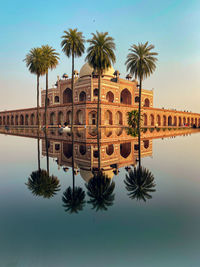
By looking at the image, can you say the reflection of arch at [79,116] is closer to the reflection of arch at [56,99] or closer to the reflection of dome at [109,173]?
the reflection of arch at [56,99]

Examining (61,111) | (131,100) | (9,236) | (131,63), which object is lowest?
(9,236)

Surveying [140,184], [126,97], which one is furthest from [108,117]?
[140,184]

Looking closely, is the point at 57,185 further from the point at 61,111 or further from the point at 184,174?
the point at 61,111

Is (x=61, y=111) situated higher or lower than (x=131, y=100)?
lower

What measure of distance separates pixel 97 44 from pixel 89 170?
30304mm

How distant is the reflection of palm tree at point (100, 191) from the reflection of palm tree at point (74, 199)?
0.20 metres

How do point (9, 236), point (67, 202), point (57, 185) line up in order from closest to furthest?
point (9, 236) < point (67, 202) < point (57, 185)

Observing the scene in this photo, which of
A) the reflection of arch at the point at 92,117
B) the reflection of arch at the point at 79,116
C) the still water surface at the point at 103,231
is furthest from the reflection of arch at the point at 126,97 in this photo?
the still water surface at the point at 103,231

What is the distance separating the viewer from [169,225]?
124 inches

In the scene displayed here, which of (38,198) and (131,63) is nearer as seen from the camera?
(38,198)

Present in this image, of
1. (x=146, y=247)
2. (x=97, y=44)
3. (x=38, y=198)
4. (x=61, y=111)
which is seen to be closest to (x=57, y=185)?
(x=38, y=198)

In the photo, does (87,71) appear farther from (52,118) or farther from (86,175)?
(86,175)

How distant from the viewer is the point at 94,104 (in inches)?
1677

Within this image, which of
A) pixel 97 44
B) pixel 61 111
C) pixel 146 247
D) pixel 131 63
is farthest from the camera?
pixel 61 111
